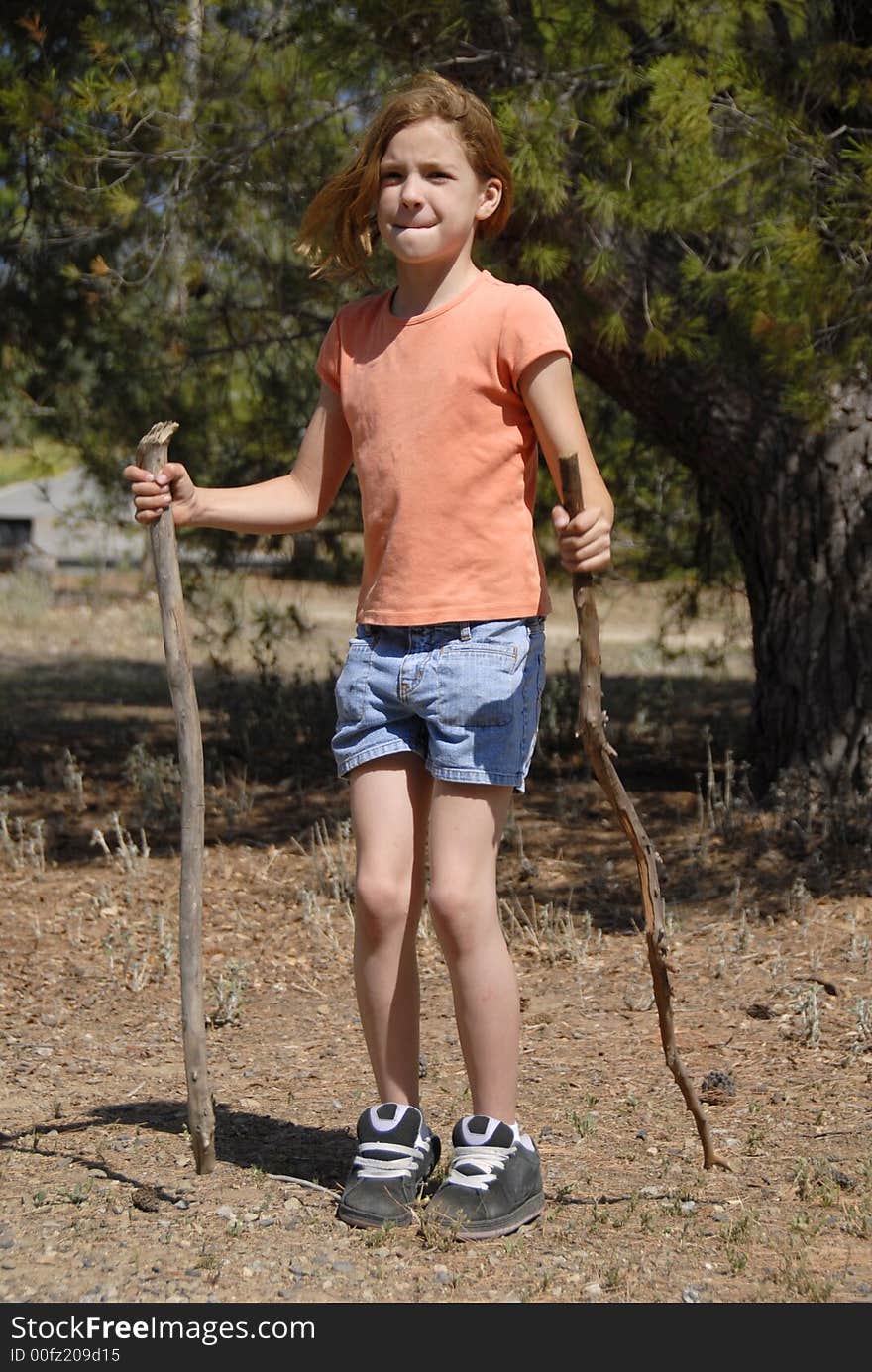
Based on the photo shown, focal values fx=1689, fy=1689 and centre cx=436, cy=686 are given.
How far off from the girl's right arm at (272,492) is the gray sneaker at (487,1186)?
1138 millimetres

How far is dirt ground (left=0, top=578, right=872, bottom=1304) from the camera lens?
2793 millimetres

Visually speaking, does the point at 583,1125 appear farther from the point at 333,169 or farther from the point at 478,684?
the point at 333,169

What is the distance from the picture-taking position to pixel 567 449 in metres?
2.83

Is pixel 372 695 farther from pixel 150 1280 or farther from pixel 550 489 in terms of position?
pixel 550 489

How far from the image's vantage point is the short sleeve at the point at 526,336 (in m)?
2.82

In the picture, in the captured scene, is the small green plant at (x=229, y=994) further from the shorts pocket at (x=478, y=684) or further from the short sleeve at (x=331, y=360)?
the short sleeve at (x=331, y=360)

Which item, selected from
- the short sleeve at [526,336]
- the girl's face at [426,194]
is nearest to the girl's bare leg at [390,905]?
the short sleeve at [526,336]

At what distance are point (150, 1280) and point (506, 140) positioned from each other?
3452mm

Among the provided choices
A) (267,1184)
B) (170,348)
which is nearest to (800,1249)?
(267,1184)

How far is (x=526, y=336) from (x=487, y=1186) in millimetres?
1443

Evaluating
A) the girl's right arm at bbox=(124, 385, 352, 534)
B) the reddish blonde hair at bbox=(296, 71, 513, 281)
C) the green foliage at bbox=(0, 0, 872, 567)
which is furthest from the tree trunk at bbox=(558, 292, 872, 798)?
the girl's right arm at bbox=(124, 385, 352, 534)

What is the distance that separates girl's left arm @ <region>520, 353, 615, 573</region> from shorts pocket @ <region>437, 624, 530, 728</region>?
0.19m

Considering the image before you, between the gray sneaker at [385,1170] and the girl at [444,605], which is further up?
the girl at [444,605]

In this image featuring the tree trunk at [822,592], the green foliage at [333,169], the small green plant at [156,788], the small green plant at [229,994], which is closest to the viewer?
the small green plant at [229,994]
